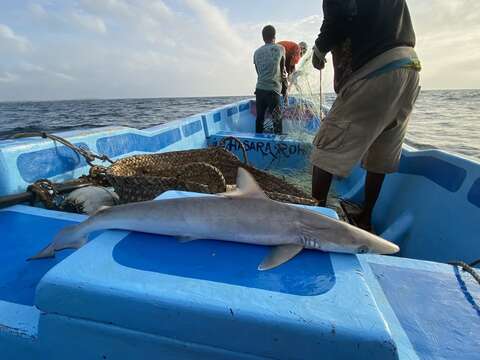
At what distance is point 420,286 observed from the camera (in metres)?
1.39

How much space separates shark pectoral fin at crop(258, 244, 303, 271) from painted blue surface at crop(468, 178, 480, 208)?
1.91 meters

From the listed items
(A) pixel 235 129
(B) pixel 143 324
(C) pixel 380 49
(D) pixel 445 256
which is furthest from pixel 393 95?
(A) pixel 235 129

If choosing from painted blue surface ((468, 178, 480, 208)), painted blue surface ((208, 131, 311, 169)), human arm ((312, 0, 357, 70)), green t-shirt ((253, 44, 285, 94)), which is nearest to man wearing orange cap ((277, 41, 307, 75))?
green t-shirt ((253, 44, 285, 94))

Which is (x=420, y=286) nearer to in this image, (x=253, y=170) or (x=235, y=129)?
(x=253, y=170)

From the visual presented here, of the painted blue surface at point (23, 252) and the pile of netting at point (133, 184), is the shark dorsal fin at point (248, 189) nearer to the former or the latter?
the pile of netting at point (133, 184)

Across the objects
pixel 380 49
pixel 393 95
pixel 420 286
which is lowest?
pixel 420 286

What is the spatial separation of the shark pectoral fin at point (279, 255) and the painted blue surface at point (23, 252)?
1034 millimetres

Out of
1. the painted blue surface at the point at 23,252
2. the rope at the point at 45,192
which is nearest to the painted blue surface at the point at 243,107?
the rope at the point at 45,192

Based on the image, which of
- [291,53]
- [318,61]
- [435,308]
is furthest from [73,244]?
[291,53]

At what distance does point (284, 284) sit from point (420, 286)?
0.76 metres

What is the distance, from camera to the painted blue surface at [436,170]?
2.68 metres

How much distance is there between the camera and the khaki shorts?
256 centimetres

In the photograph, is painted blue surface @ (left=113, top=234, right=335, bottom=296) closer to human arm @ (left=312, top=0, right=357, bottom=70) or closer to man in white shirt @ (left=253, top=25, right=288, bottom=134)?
human arm @ (left=312, top=0, right=357, bottom=70)

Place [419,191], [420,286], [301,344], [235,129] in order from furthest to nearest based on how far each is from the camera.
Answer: [235,129] → [419,191] → [420,286] → [301,344]
